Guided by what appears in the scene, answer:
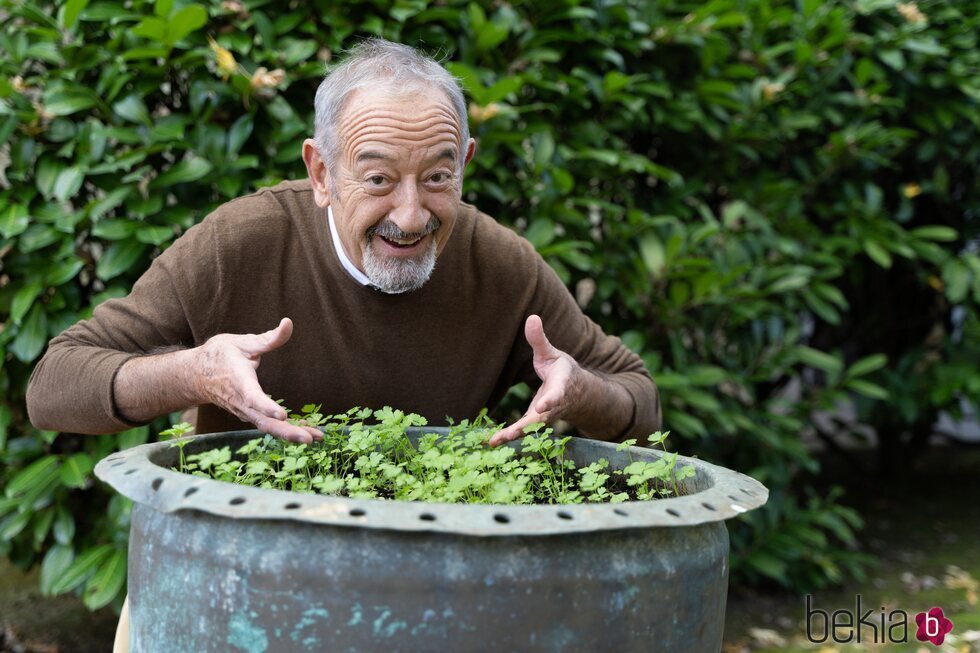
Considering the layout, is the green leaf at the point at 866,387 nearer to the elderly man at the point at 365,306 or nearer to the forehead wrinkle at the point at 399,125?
the elderly man at the point at 365,306

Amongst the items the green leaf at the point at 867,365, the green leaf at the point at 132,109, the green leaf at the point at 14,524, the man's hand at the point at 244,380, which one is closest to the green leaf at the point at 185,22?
the green leaf at the point at 132,109

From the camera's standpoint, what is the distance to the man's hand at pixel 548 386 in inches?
72.4

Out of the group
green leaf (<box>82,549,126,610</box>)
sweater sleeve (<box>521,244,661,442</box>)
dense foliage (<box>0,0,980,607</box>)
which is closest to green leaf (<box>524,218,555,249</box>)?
dense foliage (<box>0,0,980,607</box>)

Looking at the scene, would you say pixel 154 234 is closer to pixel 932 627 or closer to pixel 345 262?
pixel 345 262

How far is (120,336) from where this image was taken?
2092 millimetres

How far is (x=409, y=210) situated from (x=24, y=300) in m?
1.28

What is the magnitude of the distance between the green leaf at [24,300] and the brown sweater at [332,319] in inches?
23.5

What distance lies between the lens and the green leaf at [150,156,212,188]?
2.68 metres

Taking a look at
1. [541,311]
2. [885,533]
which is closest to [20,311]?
[541,311]

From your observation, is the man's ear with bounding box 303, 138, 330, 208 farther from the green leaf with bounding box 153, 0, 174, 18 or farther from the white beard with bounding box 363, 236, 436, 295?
the green leaf with bounding box 153, 0, 174, 18

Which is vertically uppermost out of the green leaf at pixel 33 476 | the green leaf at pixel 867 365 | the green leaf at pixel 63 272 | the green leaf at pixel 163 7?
the green leaf at pixel 163 7

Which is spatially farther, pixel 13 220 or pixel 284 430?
pixel 13 220

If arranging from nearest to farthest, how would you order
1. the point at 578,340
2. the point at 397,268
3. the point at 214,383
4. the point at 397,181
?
the point at 214,383
the point at 397,181
the point at 397,268
the point at 578,340

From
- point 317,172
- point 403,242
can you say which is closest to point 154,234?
point 317,172
